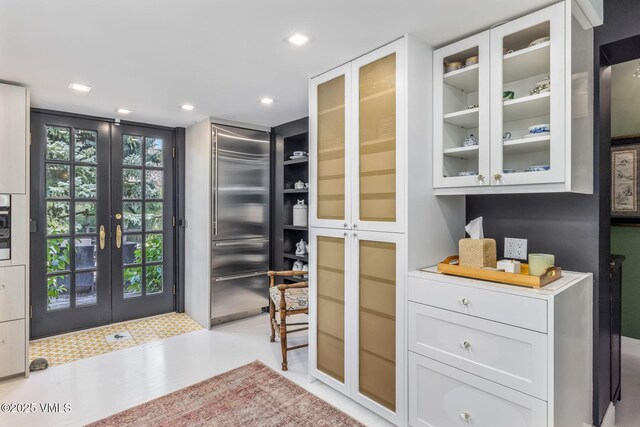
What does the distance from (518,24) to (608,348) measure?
195 centimetres

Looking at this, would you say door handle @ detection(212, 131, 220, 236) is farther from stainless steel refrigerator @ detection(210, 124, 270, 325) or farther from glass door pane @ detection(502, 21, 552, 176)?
glass door pane @ detection(502, 21, 552, 176)

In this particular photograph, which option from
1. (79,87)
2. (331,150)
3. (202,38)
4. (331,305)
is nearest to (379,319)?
(331,305)

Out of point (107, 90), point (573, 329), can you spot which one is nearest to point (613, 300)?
point (573, 329)

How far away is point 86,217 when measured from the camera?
3652mm

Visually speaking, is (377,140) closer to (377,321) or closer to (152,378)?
(377,321)

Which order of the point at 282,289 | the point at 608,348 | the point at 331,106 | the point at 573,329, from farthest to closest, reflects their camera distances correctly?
the point at 282,289
the point at 331,106
the point at 608,348
the point at 573,329

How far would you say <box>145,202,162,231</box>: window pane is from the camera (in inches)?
159

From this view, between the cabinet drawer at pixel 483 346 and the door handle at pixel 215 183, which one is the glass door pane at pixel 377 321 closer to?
the cabinet drawer at pixel 483 346

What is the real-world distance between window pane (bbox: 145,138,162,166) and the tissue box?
3.53 meters

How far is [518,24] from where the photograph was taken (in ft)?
5.79

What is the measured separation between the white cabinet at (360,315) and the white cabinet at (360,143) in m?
0.13

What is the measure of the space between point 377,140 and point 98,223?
10.4 feet

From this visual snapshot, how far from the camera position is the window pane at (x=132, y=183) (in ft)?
12.7

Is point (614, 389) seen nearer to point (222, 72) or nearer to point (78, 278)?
point (222, 72)
